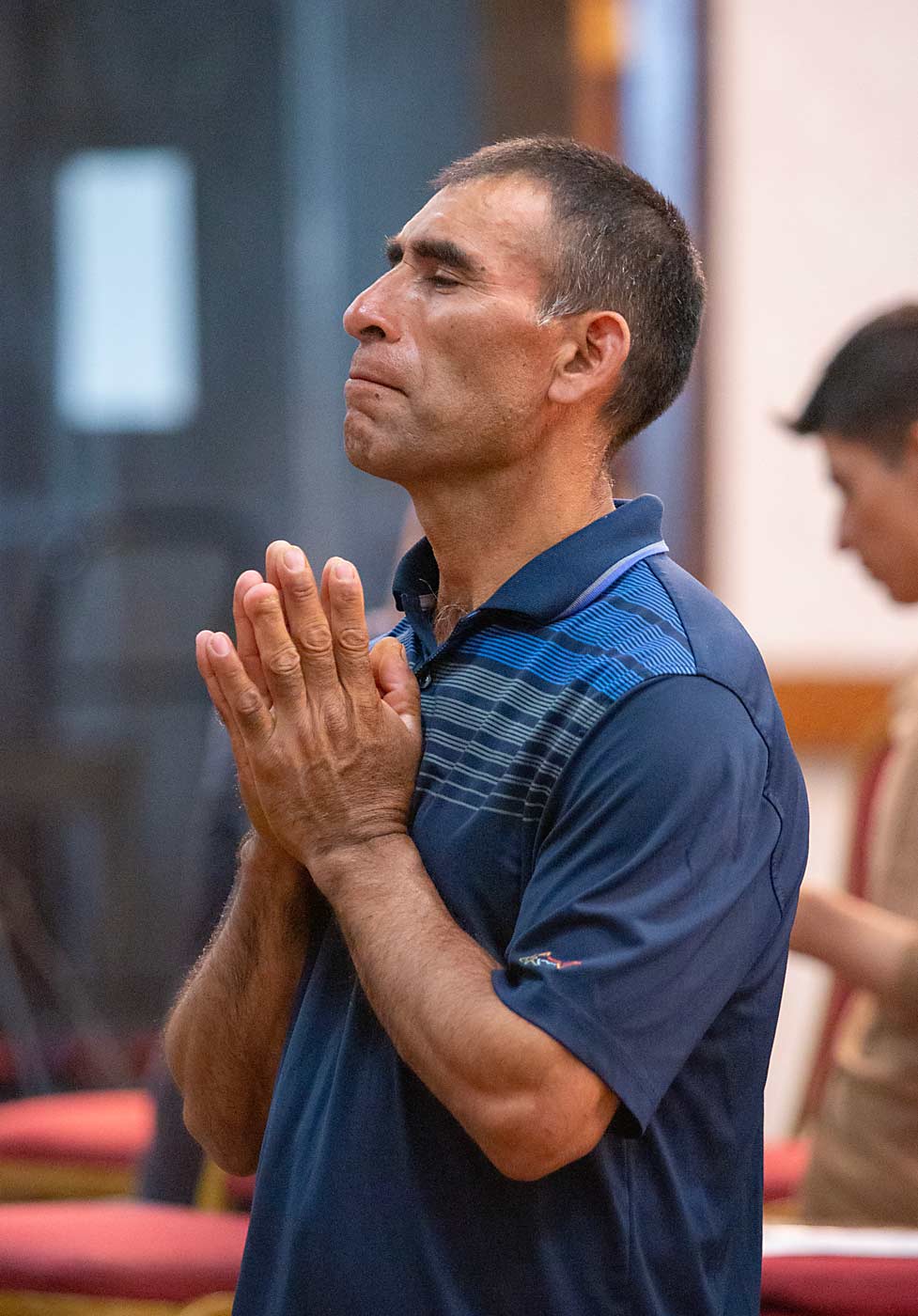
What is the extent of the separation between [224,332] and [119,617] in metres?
0.56

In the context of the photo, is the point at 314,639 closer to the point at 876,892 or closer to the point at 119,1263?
the point at 119,1263

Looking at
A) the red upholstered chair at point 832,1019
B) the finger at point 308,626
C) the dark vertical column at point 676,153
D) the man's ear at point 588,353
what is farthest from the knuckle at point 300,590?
the dark vertical column at point 676,153

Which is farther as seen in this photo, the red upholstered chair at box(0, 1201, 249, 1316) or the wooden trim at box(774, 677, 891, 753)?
the wooden trim at box(774, 677, 891, 753)

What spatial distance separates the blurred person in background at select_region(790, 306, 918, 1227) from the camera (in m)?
1.58

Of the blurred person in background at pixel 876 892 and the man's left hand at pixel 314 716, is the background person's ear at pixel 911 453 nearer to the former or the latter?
the blurred person in background at pixel 876 892

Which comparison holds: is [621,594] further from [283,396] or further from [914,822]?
[283,396]

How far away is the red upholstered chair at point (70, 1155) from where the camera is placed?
83.9 inches

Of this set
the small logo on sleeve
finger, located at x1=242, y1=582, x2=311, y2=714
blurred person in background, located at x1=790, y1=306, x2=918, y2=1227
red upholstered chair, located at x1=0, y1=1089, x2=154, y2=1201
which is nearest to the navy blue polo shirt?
the small logo on sleeve

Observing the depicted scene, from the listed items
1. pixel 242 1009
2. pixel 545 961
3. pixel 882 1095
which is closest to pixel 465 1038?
pixel 545 961

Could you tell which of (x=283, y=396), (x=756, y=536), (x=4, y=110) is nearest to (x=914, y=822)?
(x=756, y=536)

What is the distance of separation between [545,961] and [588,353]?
431mm

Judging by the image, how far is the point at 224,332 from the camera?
114 inches

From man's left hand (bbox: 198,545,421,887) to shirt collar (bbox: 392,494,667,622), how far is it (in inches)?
4.3

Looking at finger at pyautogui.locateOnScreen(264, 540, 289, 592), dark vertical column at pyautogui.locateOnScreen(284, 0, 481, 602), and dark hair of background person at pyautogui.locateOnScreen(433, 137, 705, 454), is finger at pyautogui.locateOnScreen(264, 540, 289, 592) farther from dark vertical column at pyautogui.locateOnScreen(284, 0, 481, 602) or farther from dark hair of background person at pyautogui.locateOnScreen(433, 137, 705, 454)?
dark vertical column at pyautogui.locateOnScreen(284, 0, 481, 602)
